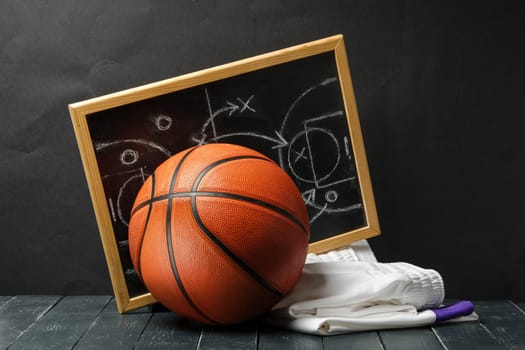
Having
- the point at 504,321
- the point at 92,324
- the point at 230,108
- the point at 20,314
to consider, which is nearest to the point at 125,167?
the point at 230,108

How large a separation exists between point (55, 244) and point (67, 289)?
205 mm

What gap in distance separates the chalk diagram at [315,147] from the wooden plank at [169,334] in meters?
0.70

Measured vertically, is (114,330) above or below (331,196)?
below

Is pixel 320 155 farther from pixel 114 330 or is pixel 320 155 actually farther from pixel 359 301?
pixel 114 330

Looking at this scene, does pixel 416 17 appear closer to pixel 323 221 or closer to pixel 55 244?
pixel 323 221

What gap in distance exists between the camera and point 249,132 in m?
2.81

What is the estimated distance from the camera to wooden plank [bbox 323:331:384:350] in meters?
2.21

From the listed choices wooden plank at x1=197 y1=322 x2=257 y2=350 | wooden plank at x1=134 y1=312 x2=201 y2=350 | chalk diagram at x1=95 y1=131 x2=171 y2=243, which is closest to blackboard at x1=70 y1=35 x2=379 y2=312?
chalk diagram at x1=95 y1=131 x2=171 y2=243

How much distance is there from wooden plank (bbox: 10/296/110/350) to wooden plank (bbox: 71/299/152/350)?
0.11ft

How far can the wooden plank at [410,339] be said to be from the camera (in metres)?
2.19

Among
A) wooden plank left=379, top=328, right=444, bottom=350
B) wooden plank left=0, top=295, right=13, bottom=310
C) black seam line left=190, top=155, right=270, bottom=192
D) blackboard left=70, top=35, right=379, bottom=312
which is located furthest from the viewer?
wooden plank left=0, top=295, right=13, bottom=310

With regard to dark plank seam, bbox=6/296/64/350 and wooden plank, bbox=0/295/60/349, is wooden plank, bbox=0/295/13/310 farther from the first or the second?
dark plank seam, bbox=6/296/64/350

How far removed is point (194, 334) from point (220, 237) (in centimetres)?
39

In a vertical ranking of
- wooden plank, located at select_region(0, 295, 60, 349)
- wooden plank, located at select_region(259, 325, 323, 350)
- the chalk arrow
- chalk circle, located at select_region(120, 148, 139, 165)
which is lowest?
wooden plank, located at select_region(259, 325, 323, 350)
